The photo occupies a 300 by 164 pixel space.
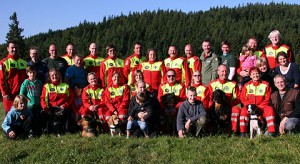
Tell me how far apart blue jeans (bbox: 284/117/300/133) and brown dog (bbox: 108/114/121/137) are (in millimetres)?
3546

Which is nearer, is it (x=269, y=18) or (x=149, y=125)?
(x=149, y=125)

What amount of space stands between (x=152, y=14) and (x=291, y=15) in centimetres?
4427

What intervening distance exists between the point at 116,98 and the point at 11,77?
2.89 m

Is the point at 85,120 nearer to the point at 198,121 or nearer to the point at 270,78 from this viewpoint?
the point at 198,121

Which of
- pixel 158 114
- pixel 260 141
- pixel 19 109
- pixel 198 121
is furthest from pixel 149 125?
pixel 19 109

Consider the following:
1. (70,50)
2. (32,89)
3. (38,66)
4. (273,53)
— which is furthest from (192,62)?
(32,89)

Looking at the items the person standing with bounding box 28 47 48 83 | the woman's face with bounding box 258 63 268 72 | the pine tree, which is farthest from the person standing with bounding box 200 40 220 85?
the pine tree

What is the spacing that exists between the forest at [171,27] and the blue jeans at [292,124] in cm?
8432

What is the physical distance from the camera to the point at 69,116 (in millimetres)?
9172

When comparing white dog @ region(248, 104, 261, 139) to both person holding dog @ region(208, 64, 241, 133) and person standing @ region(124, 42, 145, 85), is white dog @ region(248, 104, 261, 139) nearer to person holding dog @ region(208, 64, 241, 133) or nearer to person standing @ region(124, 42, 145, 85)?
person holding dog @ region(208, 64, 241, 133)

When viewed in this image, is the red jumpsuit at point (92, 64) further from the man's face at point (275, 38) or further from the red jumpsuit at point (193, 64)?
the man's face at point (275, 38)

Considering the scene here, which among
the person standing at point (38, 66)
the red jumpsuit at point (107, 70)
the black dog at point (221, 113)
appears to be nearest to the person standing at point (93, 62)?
the red jumpsuit at point (107, 70)

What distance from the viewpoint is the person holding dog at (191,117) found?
791 cm

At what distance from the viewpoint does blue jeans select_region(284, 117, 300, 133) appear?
7.50 m
